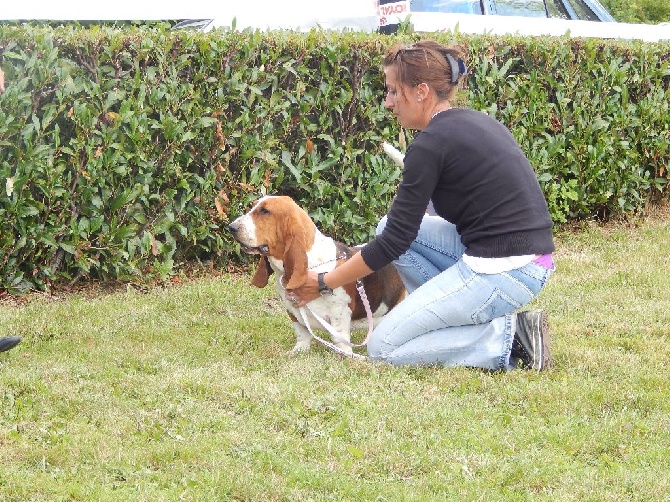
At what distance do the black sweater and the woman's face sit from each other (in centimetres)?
13

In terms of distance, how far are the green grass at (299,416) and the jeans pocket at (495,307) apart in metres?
0.29

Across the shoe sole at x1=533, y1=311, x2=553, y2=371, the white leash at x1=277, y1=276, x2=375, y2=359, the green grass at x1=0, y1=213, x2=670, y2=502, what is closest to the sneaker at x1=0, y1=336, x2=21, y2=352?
the green grass at x1=0, y1=213, x2=670, y2=502

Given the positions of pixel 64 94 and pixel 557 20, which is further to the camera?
pixel 557 20

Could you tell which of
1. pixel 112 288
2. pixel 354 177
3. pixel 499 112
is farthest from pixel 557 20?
pixel 112 288

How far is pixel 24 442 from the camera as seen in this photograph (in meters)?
3.97

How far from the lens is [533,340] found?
16.8 ft

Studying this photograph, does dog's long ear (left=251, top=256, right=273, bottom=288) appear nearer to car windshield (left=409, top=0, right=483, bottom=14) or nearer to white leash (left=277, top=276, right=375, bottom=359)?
white leash (left=277, top=276, right=375, bottom=359)

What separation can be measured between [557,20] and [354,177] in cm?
554

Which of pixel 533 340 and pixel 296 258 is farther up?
pixel 296 258

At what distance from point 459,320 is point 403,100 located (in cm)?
116

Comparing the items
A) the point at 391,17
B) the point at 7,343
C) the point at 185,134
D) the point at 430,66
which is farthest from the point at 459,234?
the point at 391,17

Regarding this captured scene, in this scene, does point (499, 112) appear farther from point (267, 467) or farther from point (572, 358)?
point (267, 467)

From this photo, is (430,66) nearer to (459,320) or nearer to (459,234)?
(459,234)

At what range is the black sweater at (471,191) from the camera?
15.7ft
